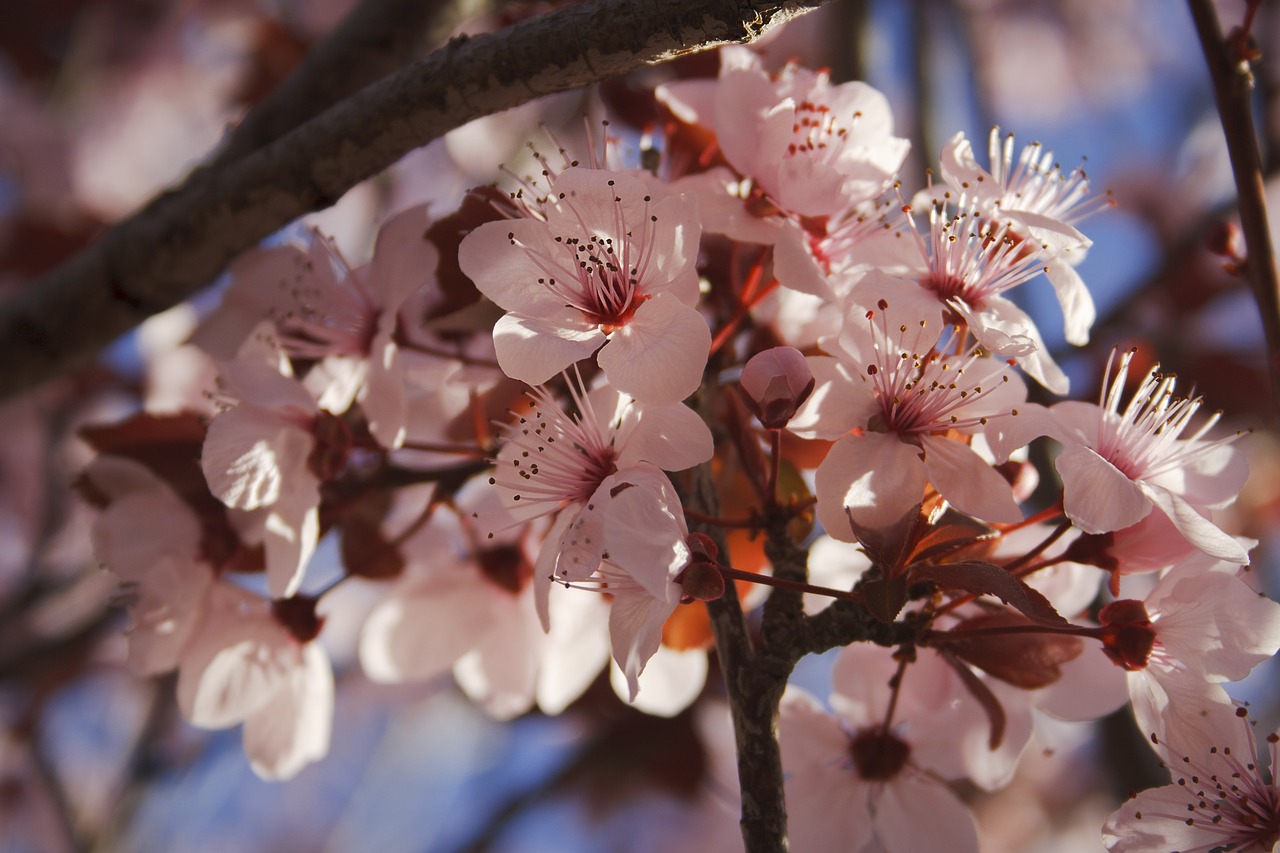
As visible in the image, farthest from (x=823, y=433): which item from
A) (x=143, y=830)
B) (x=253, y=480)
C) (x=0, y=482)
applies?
(x=0, y=482)

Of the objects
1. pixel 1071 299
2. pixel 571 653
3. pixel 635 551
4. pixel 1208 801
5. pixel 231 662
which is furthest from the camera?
pixel 571 653

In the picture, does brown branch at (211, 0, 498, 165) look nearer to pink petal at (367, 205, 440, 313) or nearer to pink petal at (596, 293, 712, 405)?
pink petal at (367, 205, 440, 313)

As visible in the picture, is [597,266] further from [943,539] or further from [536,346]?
[943,539]

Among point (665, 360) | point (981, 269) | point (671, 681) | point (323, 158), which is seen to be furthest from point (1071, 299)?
point (323, 158)

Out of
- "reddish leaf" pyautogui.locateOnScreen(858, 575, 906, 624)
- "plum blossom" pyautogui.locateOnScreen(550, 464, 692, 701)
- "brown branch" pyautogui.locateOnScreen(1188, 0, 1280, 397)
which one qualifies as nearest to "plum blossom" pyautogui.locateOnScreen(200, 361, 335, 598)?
"plum blossom" pyautogui.locateOnScreen(550, 464, 692, 701)

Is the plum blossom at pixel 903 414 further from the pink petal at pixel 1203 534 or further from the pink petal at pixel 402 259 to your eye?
the pink petal at pixel 402 259

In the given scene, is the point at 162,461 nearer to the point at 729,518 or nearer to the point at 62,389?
the point at 729,518

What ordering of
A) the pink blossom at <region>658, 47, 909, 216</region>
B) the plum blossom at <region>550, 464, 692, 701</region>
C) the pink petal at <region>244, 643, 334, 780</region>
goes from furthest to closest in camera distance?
the pink petal at <region>244, 643, 334, 780</region> → the pink blossom at <region>658, 47, 909, 216</region> → the plum blossom at <region>550, 464, 692, 701</region>
